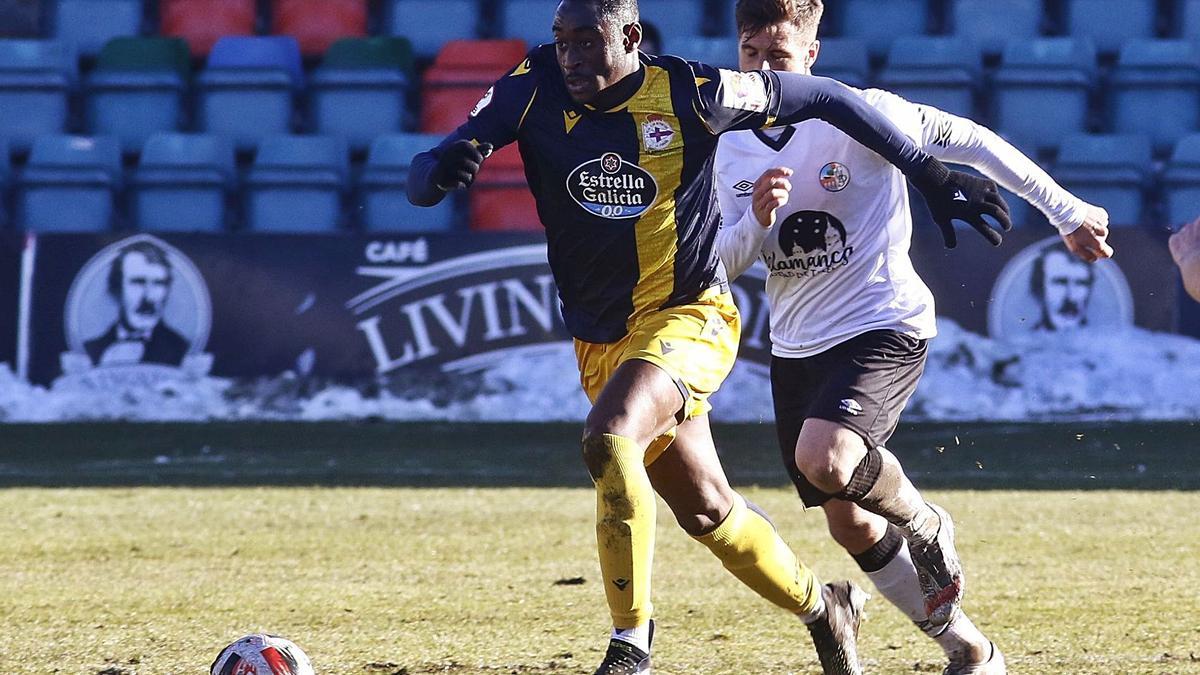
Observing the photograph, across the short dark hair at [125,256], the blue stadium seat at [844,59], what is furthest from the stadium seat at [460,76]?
the short dark hair at [125,256]

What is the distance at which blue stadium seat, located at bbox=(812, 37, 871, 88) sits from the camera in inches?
497

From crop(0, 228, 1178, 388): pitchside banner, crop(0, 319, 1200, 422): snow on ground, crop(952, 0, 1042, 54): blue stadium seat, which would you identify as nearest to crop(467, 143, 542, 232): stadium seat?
crop(0, 228, 1178, 388): pitchside banner

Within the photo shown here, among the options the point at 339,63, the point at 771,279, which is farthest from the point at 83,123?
the point at 771,279

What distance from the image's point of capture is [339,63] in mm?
13188

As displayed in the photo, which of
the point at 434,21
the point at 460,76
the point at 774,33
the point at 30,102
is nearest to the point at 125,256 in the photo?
the point at 30,102

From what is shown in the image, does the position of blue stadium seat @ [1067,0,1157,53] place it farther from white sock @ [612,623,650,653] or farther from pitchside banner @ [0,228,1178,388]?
white sock @ [612,623,650,653]

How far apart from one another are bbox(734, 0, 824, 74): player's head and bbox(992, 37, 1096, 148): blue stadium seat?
813cm

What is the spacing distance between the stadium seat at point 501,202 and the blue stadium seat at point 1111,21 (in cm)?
490

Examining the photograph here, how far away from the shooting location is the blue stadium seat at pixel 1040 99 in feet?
41.5

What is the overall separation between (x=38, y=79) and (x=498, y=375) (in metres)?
5.03

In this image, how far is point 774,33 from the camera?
15.9 feet

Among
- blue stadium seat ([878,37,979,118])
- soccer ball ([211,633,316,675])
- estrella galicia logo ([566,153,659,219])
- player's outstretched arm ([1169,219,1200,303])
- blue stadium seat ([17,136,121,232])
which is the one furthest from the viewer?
blue stadium seat ([878,37,979,118])

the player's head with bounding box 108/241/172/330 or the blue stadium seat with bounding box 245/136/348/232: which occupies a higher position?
the blue stadium seat with bounding box 245/136/348/232

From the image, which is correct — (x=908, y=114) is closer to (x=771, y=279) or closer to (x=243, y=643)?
(x=771, y=279)
